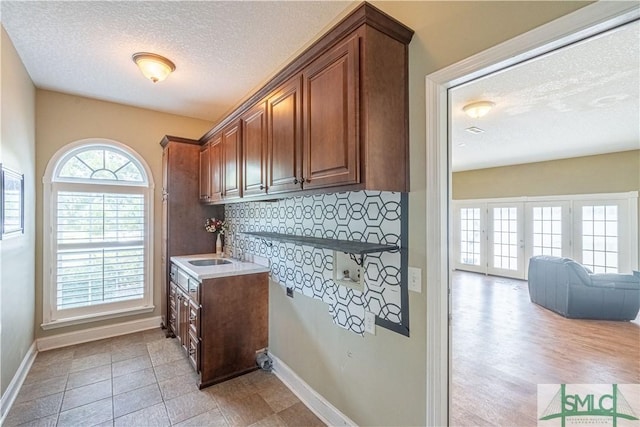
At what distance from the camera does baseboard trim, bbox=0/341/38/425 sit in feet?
7.00

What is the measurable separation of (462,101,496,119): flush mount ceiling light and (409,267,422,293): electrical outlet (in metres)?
2.47

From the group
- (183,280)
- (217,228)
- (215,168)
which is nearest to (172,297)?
(183,280)

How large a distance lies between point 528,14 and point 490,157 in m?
5.62

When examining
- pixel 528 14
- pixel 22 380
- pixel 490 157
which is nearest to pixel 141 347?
pixel 22 380

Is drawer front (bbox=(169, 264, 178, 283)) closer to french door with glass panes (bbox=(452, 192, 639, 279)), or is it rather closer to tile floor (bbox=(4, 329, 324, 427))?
tile floor (bbox=(4, 329, 324, 427))

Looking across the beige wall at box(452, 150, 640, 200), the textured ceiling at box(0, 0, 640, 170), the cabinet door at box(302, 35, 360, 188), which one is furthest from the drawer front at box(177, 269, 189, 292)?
the beige wall at box(452, 150, 640, 200)

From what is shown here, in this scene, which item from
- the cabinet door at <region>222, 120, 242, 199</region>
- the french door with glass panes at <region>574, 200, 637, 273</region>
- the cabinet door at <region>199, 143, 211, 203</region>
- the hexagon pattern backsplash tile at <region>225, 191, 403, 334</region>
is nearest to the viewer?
the hexagon pattern backsplash tile at <region>225, 191, 403, 334</region>

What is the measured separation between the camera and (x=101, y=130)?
11.5ft

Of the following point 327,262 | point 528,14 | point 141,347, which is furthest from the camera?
point 141,347

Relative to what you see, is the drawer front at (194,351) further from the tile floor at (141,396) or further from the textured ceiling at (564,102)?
the textured ceiling at (564,102)

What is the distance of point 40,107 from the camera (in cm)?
318

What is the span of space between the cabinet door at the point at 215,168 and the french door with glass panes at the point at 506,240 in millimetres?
6819

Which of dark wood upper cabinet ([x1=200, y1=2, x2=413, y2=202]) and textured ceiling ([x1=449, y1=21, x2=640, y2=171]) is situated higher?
textured ceiling ([x1=449, y1=21, x2=640, y2=171])

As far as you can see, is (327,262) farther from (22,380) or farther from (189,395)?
(22,380)
